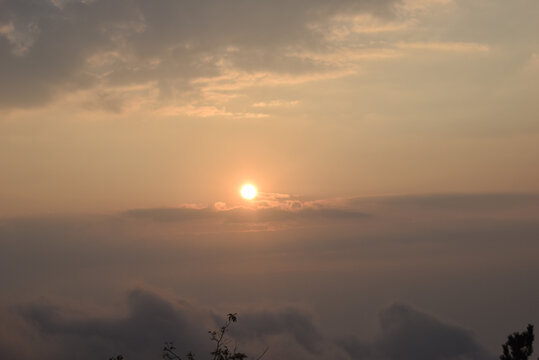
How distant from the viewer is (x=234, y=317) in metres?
33.1

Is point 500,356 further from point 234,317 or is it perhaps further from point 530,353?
point 234,317

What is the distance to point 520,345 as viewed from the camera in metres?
40.4

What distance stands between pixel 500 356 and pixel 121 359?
2861cm

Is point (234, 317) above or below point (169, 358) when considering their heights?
above

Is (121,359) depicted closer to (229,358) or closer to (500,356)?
(229,358)

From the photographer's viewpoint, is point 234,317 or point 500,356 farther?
point 500,356

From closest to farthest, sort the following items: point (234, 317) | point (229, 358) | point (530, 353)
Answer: point (229, 358)
point (234, 317)
point (530, 353)

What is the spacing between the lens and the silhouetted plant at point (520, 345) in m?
40.0

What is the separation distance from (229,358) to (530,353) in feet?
78.9

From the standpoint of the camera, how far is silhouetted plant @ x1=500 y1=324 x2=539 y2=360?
39969 mm

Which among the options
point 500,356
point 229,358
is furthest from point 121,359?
point 500,356

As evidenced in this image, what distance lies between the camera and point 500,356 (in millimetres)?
41000

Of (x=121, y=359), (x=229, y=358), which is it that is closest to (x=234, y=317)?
(x=229, y=358)

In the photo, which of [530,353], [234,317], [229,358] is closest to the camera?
[229,358]
